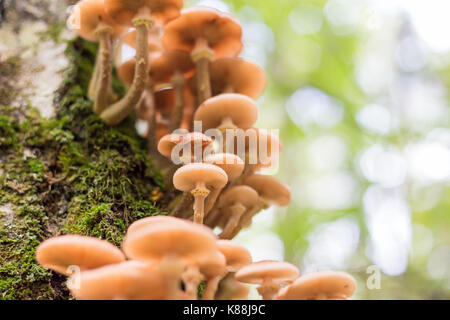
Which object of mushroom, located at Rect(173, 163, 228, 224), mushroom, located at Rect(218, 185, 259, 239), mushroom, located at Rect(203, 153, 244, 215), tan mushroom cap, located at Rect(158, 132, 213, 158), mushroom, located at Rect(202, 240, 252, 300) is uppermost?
tan mushroom cap, located at Rect(158, 132, 213, 158)

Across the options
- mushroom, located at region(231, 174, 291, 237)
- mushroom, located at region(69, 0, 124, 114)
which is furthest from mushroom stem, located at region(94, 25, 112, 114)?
mushroom, located at region(231, 174, 291, 237)

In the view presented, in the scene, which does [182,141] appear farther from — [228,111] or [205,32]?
[205,32]

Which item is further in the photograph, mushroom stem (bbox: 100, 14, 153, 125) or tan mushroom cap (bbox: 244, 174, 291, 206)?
tan mushroom cap (bbox: 244, 174, 291, 206)

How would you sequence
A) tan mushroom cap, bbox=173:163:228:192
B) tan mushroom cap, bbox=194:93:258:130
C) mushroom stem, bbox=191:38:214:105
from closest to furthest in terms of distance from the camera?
tan mushroom cap, bbox=173:163:228:192 → tan mushroom cap, bbox=194:93:258:130 → mushroom stem, bbox=191:38:214:105

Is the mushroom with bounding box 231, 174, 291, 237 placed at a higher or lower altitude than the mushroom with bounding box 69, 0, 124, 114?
lower

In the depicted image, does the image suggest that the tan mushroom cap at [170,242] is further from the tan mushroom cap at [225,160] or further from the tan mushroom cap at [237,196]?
the tan mushroom cap at [237,196]

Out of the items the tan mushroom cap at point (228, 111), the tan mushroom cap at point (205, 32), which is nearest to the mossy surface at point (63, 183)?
the tan mushroom cap at point (228, 111)

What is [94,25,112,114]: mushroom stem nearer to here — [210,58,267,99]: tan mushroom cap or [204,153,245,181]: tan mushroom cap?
[210,58,267,99]: tan mushroom cap

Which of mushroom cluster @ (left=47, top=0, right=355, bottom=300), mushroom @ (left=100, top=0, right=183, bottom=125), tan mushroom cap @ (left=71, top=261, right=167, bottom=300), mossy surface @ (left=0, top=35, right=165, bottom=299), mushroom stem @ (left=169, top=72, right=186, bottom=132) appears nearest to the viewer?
tan mushroom cap @ (left=71, top=261, right=167, bottom=300)
